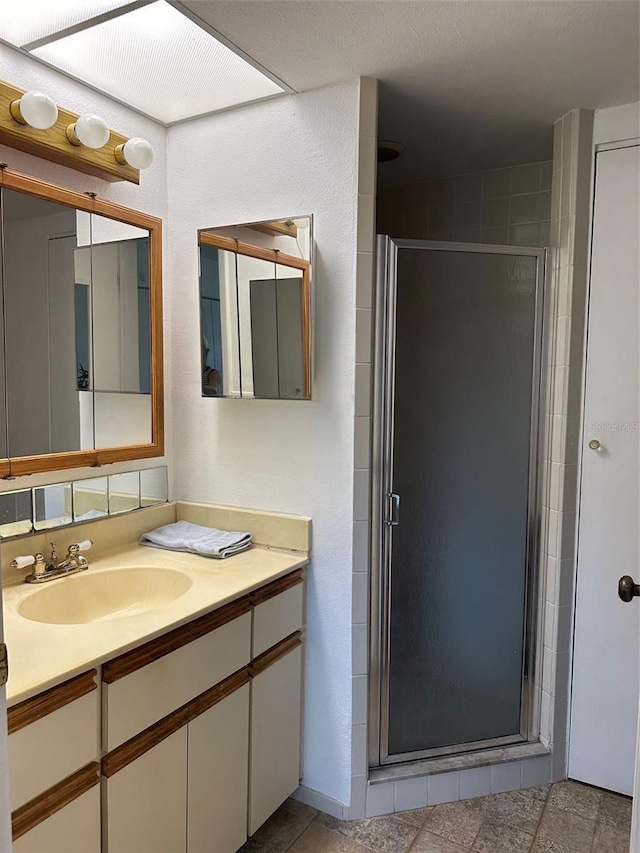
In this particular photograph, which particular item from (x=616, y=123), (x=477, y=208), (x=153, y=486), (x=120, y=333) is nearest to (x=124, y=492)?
(x=153, y=486)

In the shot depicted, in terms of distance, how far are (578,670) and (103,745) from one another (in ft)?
5.25

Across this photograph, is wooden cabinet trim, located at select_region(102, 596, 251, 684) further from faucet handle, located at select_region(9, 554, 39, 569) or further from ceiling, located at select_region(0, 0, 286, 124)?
ceiling, located at select_region(0, 0, 286, 124)

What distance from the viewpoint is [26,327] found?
1.65 m

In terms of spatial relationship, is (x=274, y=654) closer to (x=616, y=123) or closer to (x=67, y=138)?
(x=67, y=138)

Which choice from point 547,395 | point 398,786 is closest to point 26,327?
point 547,395

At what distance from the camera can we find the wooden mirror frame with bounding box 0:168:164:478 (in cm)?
162

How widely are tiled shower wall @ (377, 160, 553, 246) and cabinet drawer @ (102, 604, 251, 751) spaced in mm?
1903

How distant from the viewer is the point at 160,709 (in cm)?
140

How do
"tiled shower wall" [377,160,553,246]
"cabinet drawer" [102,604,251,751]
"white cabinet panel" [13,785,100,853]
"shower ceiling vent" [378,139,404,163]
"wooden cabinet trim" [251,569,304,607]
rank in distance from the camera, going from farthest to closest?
1. "tiled shower wall" [377,160,553,246]
2. "shower ceiling vent" [378,139,404,163]
3. "wooden cabinet trim" [251,569,304,607]
4. "cabinet drawer" [102,604,251,751]
5. "white cabinet panel" [13,785,100,853]

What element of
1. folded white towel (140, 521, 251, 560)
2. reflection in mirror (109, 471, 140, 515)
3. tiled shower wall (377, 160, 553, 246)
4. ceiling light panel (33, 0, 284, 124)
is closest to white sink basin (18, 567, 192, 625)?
folded white towel (140, 521, 251, 560)

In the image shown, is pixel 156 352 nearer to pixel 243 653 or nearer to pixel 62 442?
pixel 62 442

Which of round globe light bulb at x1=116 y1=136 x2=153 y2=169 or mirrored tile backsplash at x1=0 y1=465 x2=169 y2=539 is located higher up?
round globe light bulb at x1=116 y1=136 x2=153 y2=169

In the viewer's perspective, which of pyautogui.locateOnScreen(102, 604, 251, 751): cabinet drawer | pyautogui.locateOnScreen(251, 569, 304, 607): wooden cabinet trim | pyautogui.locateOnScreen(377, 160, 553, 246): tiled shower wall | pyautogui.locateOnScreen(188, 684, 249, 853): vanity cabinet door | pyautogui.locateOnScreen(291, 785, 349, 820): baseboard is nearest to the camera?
pyautogui.locateOnScreen(102, 604, 251, 751): cabinet drawer

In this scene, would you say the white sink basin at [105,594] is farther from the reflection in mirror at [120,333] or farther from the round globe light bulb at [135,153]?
the round globe light bulb at [135,153]
